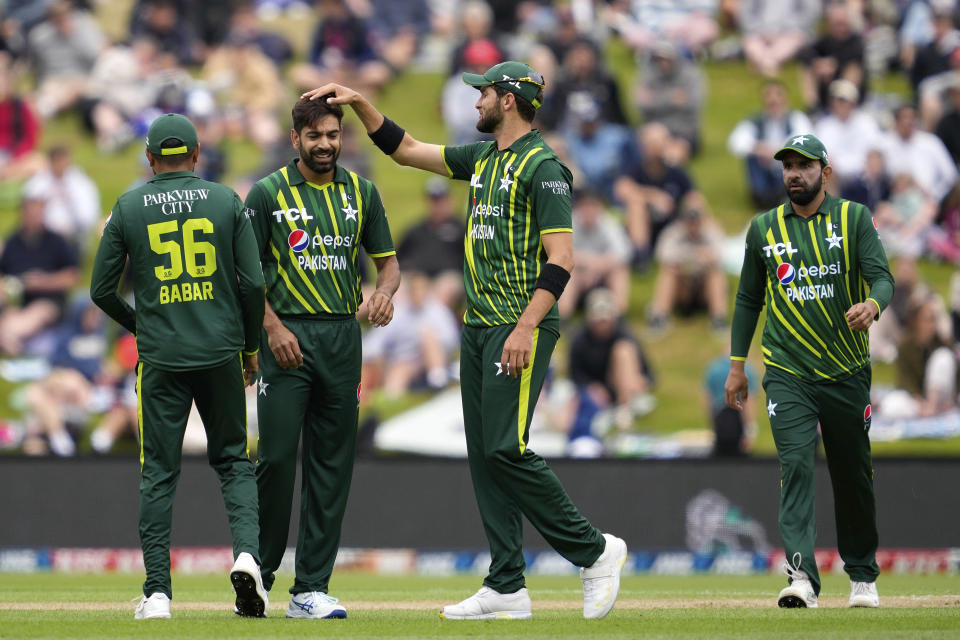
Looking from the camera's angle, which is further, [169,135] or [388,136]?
[388,136]

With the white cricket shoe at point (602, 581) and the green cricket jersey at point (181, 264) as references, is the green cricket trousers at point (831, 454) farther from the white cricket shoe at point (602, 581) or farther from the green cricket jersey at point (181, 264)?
the green cricket jersey at point (181, 264)

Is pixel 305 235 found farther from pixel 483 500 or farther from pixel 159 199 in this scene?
pixel 483 500

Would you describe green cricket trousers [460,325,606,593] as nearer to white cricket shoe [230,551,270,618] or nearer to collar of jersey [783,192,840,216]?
white cricket shoe [230,551,270,618]

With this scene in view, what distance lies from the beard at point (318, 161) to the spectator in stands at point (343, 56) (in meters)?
11.1

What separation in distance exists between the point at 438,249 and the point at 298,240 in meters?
8.75

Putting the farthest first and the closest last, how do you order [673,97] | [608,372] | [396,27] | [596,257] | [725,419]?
[396,27], [673,97], [596,257], [608,372], [725,419]

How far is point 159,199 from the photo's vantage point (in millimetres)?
6695

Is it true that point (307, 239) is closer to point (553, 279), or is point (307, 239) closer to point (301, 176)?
point (301, 176)

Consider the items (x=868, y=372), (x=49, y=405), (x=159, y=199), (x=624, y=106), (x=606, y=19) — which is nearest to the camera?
(x=159, y=199)

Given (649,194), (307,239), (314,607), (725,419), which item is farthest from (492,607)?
(649,194)

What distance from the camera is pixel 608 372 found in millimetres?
14750

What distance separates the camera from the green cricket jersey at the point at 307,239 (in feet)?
23.0

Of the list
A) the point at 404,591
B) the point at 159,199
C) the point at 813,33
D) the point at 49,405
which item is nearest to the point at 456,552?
the point at 404,591

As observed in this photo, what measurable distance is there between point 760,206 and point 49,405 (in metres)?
8.15
